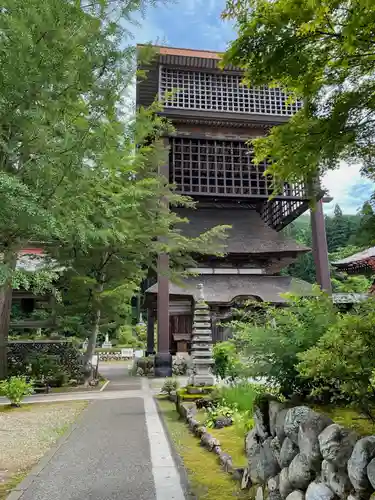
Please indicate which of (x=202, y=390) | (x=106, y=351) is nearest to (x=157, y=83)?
(x=202, y=390)

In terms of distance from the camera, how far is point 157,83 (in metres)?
18.2

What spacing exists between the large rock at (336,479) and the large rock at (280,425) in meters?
0.62

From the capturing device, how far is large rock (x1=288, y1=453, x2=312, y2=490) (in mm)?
2729

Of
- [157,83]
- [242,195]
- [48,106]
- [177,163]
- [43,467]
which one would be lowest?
[43,467]

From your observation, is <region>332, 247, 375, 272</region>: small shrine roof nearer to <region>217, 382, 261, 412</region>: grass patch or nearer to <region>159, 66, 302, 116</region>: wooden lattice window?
<region>217, 382, 261, 412</region>: grass patch

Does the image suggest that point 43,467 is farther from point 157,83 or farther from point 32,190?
point 157,83

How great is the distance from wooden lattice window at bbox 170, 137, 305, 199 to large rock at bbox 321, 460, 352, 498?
15.5 metres

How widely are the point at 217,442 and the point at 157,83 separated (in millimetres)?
16842

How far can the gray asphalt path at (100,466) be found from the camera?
156 inches

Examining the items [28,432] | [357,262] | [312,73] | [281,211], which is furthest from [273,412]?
[281,211]

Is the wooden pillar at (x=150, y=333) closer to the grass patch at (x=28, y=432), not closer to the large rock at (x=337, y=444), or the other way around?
the grass patch at (x=28, y=432)

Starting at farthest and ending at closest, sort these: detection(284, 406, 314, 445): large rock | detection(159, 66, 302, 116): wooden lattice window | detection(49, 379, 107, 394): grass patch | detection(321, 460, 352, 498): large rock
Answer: detection(159, 66, 302, 116): wooden lattice window < detection(49, 379, 107, 394): grass patch < detection(284, 406, 314, 445): large rock < detection(321, 460, 352, 498): large rock

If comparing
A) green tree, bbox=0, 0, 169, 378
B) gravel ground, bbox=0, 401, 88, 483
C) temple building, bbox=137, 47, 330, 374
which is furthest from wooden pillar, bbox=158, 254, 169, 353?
green tree, bbox=0, 0, 169, 378

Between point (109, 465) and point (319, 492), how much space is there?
3.25m
